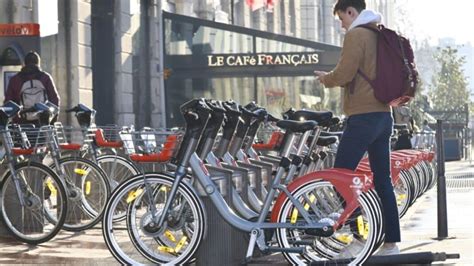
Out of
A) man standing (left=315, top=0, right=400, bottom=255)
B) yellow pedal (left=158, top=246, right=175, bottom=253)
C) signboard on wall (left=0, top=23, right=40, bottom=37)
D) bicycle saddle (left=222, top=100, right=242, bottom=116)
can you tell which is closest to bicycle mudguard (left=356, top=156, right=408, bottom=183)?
man standing (left=315, top=0, right=400, bottom=255)

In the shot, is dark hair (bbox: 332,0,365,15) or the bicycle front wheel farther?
dark hair (bbox: 332,0,365,15)

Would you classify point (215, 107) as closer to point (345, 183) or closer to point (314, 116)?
point (314, 116)

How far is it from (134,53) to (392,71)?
1692 centimetres

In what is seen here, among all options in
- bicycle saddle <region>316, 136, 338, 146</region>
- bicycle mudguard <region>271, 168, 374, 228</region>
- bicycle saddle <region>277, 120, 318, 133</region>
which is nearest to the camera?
bicycle mudguard <region>271, 168, 374, 228</region>

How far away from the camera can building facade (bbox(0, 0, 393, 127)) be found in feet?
63.8

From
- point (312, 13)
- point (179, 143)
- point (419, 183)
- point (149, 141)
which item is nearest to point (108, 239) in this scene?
point (179, 143)

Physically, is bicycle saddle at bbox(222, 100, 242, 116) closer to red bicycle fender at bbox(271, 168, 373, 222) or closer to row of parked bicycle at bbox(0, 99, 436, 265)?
row of parked bicycle at bbox(0, 99, 436, 265)

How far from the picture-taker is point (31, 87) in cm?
1207

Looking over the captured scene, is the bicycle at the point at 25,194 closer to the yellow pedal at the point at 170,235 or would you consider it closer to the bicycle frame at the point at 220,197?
the yellow pedal at the point at 170,235

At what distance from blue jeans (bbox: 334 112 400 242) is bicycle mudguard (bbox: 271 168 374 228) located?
0.97 feet

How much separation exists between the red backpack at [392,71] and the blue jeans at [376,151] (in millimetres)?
183

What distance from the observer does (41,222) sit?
9766 mm

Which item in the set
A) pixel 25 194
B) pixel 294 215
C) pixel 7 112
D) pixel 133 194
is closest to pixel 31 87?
pixel 7 112

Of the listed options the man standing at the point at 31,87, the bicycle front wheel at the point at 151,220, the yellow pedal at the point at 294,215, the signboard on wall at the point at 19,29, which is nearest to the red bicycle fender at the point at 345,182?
the yellow pedal at the point at 294,215
